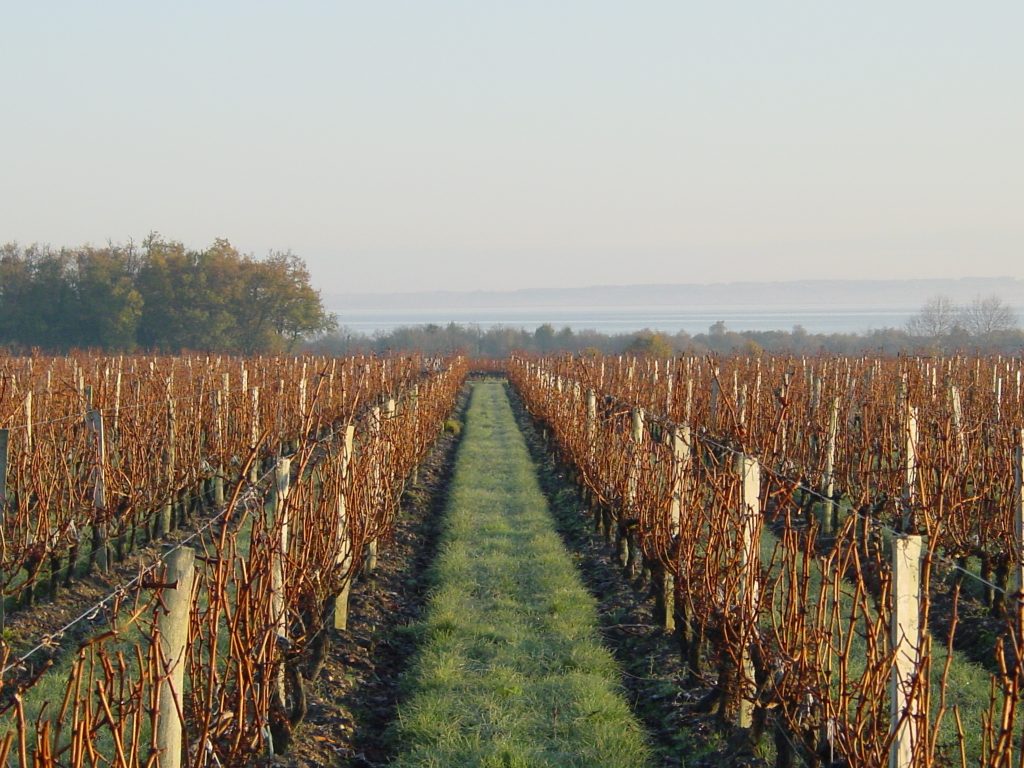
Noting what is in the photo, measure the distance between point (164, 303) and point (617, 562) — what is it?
45.2 metres

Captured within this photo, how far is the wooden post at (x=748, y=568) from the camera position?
4898 mm

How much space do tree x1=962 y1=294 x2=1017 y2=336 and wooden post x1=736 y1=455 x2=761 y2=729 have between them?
63874mm

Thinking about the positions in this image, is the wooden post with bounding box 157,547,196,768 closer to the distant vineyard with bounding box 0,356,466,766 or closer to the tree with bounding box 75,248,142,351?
the distant vineyard with bounding box 0,356,466,766

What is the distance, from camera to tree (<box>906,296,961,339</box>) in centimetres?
6856

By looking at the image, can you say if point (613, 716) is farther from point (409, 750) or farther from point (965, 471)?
point (965, 471)

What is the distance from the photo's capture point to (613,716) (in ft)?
18.1

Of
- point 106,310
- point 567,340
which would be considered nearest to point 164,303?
point 106,310

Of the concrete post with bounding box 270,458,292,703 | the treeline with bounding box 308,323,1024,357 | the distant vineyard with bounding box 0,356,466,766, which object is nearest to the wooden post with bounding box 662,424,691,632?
the distant vineyard with bounding box 0,356,466,766

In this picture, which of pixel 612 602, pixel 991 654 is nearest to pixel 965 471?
pixel 991 654

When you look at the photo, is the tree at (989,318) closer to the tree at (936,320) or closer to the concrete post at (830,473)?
the tree at (936,320)

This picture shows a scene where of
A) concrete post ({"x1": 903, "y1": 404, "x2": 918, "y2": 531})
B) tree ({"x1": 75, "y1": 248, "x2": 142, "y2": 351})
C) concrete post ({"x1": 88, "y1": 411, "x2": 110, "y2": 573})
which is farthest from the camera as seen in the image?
tree ({"x1": 75, "y1": 248, "x2": 142, "y2": 351})

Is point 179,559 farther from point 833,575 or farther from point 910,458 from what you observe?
point 910,458

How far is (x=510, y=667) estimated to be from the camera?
6289mm

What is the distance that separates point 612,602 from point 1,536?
12.9ft
